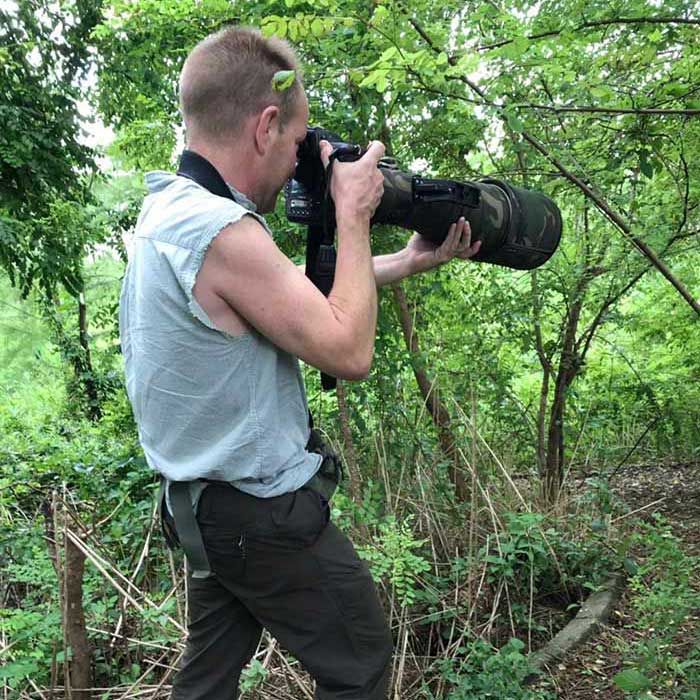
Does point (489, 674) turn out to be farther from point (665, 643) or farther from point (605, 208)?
point (605, 208)

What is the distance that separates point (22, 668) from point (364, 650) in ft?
3.59

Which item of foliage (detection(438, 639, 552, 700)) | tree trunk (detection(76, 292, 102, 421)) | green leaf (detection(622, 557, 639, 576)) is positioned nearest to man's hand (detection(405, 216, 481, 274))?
foliage (detection(438, 639, 552, 700))

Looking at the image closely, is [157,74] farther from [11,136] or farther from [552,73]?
[552,73]

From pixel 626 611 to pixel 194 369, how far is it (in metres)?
2.47

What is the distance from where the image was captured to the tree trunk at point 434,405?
3463mm

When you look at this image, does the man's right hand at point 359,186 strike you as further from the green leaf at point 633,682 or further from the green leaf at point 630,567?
the green leaf at point 630,567

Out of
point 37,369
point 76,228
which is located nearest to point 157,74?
point 76,228

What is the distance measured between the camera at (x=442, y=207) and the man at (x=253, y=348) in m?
0.09

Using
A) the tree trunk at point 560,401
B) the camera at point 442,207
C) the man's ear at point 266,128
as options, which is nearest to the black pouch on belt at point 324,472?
the camera at point 442,207

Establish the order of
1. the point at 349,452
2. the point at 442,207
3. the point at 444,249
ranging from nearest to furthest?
the point at 442,207 < the point at 444,249 < the point at 349,452

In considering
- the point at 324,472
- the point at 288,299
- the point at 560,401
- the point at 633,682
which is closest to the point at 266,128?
the point at 288,299

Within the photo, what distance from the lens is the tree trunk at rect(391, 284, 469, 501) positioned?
346cm

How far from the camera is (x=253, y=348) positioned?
5.01 ft

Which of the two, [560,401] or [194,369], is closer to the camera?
[194,369]
